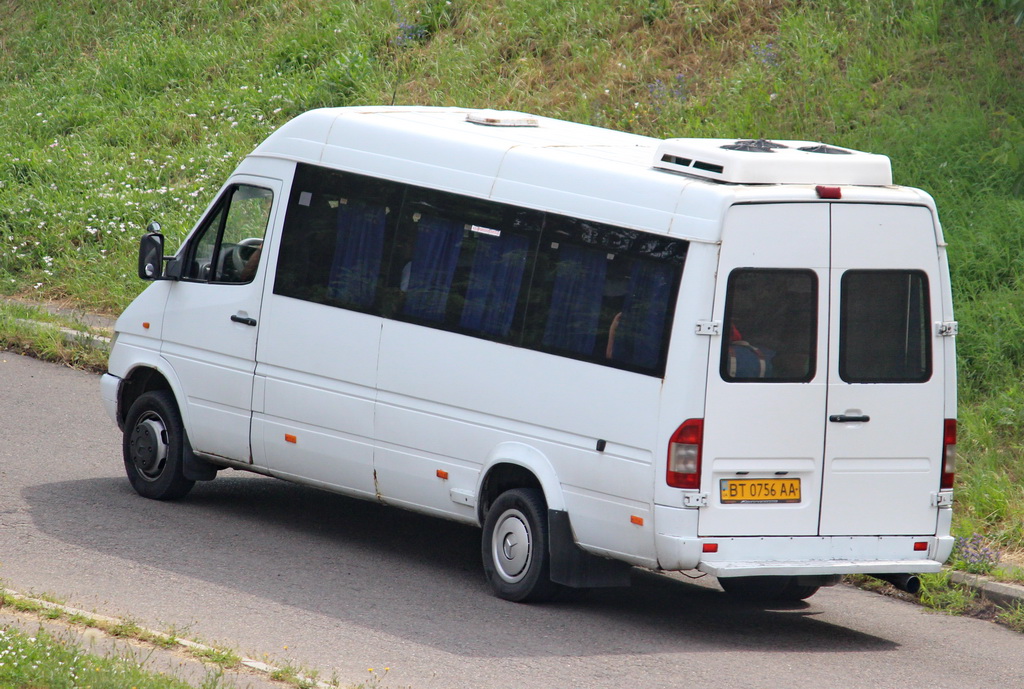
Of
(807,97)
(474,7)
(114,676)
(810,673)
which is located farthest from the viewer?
(474,7)

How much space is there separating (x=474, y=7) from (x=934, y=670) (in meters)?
14.1

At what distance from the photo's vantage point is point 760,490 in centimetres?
759

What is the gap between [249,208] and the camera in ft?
31.8

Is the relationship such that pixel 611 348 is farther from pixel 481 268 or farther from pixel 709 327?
pixel 481 268

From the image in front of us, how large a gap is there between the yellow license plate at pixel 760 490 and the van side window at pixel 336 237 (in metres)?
2.54

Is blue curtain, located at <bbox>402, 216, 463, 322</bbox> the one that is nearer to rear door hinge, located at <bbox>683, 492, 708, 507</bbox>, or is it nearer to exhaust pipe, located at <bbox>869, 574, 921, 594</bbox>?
rear door hinge, located at <bbox>683, 492, 708, 507</bbox>

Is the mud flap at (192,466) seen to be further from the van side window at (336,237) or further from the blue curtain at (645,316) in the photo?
the blue curtain at (645,316)

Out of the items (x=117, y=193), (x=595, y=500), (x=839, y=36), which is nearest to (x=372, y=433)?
(x=595, y=500)

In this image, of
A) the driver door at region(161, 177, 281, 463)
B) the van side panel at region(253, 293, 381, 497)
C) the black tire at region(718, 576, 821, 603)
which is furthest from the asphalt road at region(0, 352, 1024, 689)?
the driver door at region(161, 177, 281, 463)

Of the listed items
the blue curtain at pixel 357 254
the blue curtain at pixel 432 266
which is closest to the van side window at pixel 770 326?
the blue curtain at pixel 432 266

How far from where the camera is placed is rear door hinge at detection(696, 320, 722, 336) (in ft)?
24.4

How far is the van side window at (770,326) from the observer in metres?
7.52

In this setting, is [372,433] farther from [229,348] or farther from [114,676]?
[114,676]

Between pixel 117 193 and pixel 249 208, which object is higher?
pixel 117 193
